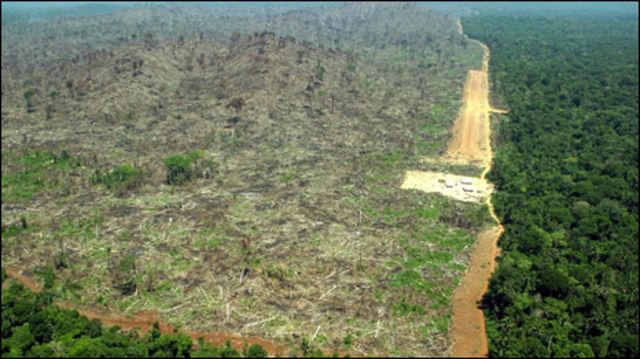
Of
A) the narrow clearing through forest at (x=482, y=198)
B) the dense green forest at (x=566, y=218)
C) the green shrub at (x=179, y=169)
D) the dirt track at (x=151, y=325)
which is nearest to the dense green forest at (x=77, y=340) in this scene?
the dirt track at (x=151, y=325)

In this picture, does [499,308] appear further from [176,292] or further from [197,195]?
[197,195]

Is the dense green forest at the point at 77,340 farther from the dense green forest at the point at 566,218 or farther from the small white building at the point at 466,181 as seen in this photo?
the small white building at the point at 466,181

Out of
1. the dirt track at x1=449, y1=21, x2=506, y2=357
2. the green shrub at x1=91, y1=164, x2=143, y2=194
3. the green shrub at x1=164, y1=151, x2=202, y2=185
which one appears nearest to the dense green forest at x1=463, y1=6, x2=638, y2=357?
the dirt track at x1=449, y1=21, x2=506, y2=357

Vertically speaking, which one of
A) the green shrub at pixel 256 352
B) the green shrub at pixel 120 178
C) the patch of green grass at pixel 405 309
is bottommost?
the patch of green grass at pixel 405 309

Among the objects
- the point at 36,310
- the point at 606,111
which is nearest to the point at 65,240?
Result: the point at 36,310

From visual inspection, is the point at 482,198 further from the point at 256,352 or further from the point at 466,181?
the point at 256,352

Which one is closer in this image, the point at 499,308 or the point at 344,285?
the point at 499,308
